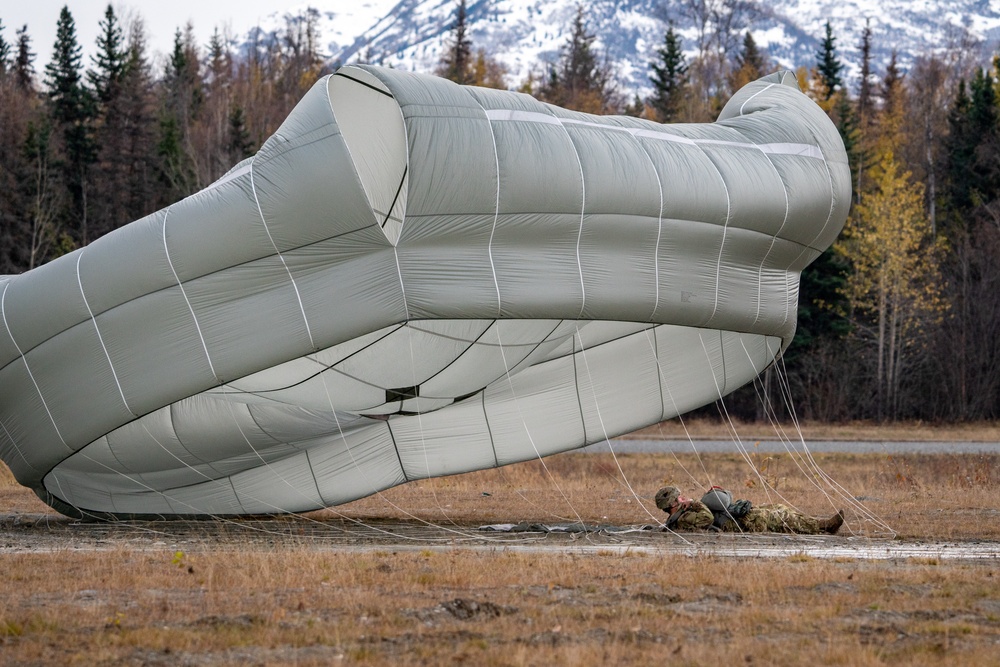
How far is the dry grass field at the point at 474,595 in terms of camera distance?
22.6ft

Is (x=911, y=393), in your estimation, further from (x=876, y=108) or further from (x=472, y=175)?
(x=472, y=175)

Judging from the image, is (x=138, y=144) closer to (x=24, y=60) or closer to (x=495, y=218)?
(x=24, y=60)

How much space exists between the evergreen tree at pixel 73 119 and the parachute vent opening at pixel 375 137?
4397 cm

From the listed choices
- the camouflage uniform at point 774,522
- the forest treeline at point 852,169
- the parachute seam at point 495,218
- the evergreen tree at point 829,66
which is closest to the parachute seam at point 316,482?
the parachute seam at point 495,218

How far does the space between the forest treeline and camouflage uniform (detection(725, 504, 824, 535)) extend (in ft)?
82.3

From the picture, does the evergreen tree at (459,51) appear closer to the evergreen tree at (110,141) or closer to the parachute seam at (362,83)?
the evergreen tree at (110,141)

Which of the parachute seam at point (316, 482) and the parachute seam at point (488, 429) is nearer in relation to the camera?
the parachute seam at point (316, 482)

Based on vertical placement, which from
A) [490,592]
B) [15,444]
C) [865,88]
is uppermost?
[865,88]

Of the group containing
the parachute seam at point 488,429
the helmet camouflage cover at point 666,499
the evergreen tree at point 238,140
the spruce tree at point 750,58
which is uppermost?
the spruce tree at point 750,58

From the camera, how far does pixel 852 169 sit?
56500 mm

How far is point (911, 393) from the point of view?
48625mm

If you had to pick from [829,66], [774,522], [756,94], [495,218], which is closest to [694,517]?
[774,522]

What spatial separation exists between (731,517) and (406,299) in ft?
15.7

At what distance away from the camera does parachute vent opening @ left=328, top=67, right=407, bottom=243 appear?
1263cm
